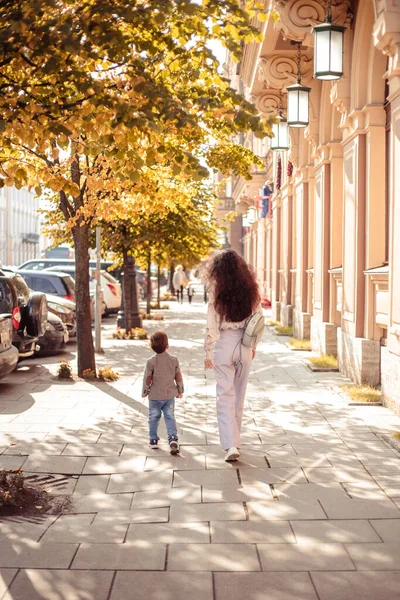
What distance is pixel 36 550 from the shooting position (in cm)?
468

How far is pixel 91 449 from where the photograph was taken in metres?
7.30

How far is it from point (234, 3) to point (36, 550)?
3.69 meters

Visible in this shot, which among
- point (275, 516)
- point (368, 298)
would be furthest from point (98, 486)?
point (368, 298)

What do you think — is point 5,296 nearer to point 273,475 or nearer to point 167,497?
point 273,475

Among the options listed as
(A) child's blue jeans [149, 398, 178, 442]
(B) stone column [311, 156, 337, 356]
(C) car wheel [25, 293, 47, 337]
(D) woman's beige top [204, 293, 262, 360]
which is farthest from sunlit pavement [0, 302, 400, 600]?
(B) stone column [311, 156, 337, 356]

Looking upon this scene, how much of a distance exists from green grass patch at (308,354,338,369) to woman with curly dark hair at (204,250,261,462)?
611 cm

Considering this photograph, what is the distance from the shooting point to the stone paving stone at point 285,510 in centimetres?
527

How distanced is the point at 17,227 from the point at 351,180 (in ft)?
289

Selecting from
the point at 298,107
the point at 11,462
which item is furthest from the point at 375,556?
the point at 298,107

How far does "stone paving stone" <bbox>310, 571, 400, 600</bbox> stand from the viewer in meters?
4.00

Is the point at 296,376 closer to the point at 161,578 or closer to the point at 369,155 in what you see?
the point at 369,155

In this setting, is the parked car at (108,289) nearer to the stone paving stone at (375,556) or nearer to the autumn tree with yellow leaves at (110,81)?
the autumn tree with yellow leaves at (110,81)

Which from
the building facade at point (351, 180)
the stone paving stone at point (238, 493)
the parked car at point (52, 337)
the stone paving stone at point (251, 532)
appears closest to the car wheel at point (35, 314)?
the parked car at point (52, 337)

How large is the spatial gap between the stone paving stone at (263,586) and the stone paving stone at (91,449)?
304 cm
